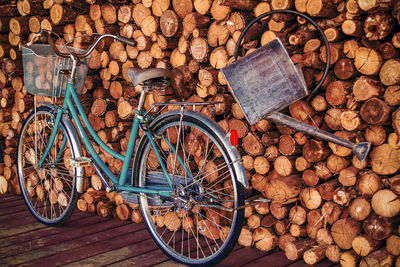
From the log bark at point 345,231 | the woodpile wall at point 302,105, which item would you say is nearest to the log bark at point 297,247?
the woodpile wall at point 302,105

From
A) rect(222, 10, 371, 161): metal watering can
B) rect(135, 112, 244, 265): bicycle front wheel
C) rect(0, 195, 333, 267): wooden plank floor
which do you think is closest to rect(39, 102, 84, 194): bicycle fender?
rect(0, 195, 333, 267): wooden plank floor

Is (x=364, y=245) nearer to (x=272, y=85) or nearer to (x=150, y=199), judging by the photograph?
(x=272, y=85)

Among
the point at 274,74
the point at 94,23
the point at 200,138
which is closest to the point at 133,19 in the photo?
the point at 94,23

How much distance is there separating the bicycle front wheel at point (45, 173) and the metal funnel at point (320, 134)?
1446 millimetres

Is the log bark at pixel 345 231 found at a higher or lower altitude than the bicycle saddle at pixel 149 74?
lower

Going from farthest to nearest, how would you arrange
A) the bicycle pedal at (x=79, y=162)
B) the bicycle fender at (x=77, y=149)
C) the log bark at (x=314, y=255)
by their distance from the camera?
1. the bicycle fender at (x=77, y=149)
2. the bicycle pedal at (x=79, y=162)
3. the log bark at (x=314, y=255)

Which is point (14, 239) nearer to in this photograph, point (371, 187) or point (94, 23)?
point (94, 23)

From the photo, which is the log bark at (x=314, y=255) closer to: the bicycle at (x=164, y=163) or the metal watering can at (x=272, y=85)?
the bicycle at (x=164, y=163)

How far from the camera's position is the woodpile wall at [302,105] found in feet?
6.16

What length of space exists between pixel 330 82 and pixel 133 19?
4.79 feet

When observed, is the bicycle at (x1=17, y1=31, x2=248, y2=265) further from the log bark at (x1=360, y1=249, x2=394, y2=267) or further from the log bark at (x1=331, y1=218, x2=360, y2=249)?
the log bark at (x1=360, y1=249, x2=394, y2=267)

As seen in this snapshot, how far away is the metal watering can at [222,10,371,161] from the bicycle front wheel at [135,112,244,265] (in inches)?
9.6

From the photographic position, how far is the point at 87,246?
2.50 meters

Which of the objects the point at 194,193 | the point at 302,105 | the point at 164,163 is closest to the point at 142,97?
the point at 164,163
